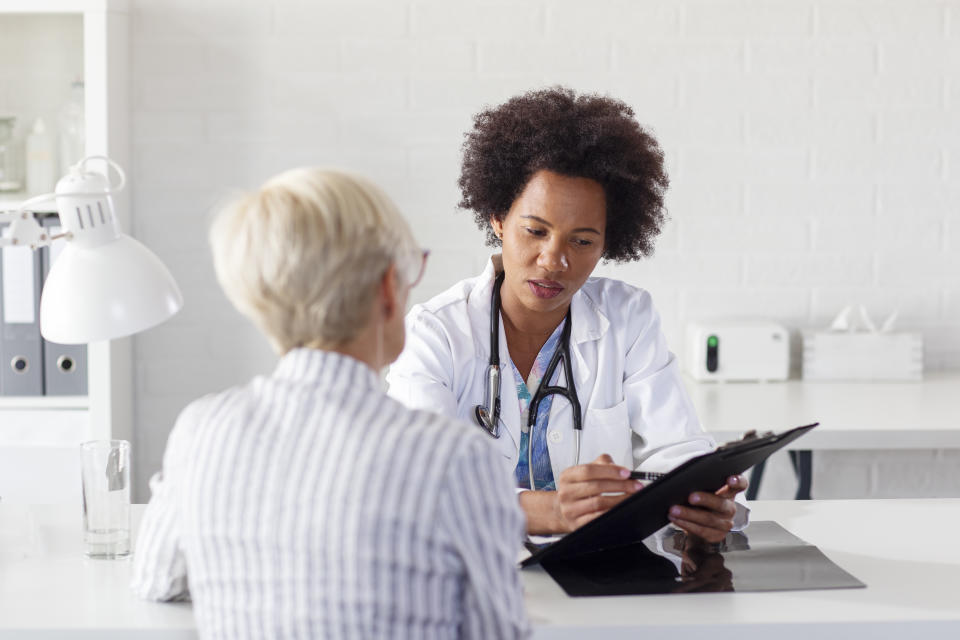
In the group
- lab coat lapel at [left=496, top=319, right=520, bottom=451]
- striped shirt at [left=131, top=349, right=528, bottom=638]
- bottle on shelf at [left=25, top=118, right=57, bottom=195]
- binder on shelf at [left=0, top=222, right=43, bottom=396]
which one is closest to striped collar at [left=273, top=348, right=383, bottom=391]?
striped shirt at [left=131, top=349, right=528, bottom=638]

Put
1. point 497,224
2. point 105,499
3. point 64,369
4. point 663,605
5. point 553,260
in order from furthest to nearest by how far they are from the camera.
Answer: point 64,369 < point 497,224 < point 553,260 < point 105,499 < point 663,605

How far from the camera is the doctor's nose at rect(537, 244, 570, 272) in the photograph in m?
1.80

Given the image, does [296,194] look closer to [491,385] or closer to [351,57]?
[491,385]

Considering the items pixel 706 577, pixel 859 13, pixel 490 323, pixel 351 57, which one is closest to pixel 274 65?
pixel 351 57

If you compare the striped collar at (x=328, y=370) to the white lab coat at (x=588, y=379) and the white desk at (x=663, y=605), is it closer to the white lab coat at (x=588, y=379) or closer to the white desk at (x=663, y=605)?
the white desk at (x=663, y=605)

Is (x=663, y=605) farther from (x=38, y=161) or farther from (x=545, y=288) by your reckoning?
(x=38, y=161)

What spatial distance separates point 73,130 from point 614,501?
192 cm

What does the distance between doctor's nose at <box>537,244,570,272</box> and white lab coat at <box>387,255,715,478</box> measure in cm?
16

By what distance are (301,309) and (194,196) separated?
6.75 feet

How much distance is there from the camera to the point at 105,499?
1.43m

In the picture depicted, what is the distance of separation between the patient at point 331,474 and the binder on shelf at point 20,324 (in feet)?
5.76

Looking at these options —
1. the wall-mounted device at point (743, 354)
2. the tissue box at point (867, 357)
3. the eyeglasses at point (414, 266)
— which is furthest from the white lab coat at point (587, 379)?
the tissue box at point (867, 357)

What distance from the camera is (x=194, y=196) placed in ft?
9.59

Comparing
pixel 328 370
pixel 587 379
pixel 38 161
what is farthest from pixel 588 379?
pixel 38 161
